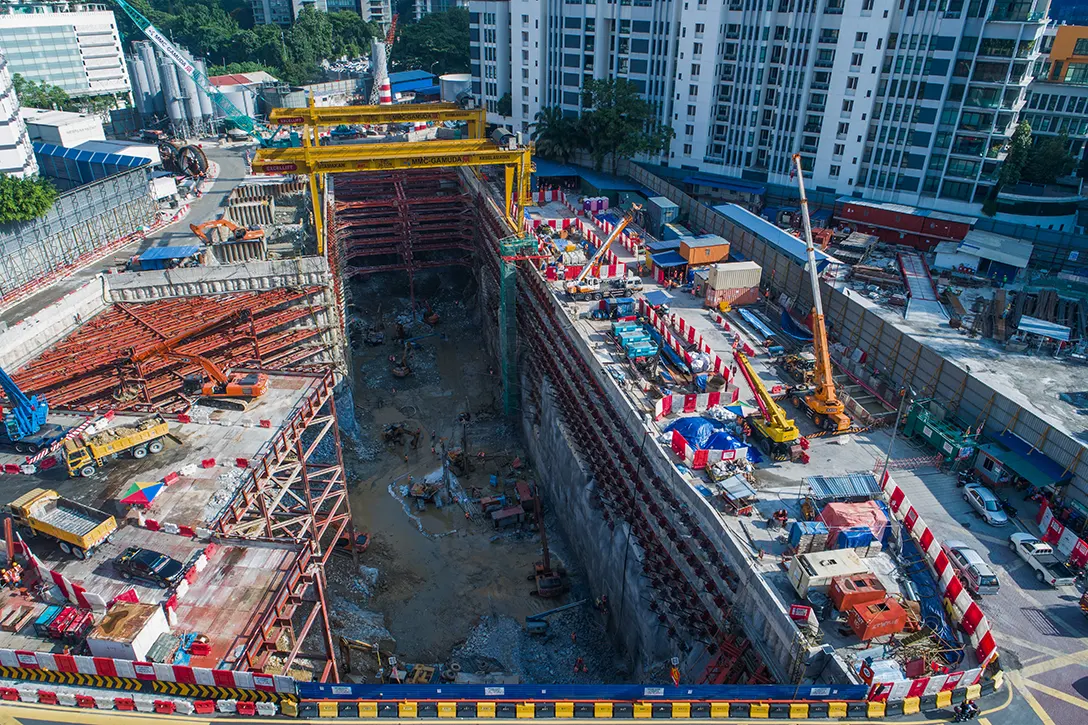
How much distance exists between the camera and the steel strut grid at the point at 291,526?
32.0 meters

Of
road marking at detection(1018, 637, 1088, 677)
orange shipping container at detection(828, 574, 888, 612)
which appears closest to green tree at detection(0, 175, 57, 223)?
orange shipping container at detection(828, 574, 888, 612)

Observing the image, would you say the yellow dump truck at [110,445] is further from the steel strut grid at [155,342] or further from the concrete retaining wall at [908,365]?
the concrete retaining wall at [908,365]

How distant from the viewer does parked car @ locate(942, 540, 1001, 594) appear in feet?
109

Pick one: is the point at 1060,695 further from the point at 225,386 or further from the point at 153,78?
the point at 153,78

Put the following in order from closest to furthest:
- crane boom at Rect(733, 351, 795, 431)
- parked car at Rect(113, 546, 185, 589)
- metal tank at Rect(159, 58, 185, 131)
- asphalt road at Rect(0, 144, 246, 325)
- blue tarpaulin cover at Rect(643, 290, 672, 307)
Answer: parked car at Rect(113, 546, 185, 589), crane boom at Rect(733, 351, 795, 431), asphalt road at Rect(0, 144, 246, 325), blue tarpaulin cover at Rect(643, 290, 672, 307), metal tank at Rect(159, 58, 185, 131)

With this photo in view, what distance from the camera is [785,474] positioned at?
40094mm

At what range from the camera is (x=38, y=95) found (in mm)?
123438

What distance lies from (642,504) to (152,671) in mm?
27522

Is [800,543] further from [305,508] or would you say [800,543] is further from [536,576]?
[305,508]

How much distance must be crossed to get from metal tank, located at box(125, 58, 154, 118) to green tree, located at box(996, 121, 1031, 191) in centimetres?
13338

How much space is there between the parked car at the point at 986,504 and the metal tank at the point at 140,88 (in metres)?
139

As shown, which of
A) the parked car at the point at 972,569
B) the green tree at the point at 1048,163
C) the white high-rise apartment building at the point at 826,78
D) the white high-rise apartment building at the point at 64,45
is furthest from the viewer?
the white high-rise apartment building at the point at 64,45

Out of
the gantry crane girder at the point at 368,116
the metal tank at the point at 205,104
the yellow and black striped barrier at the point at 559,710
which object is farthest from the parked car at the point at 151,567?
the metal tank at the point at 205,104

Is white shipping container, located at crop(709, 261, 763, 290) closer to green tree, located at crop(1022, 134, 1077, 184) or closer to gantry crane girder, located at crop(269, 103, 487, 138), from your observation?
gantry crane girder, located at crop(269, 103, 487, 138)
